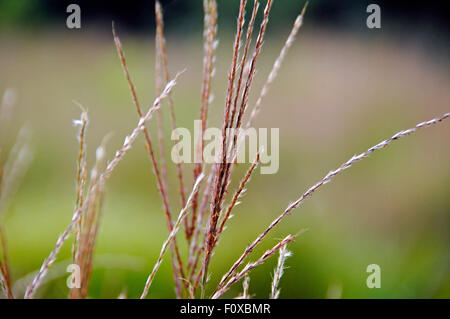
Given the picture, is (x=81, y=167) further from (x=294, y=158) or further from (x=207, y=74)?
(x=294, y=158)

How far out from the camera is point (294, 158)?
12.6 ft

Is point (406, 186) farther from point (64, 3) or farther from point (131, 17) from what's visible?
point (64, 3)

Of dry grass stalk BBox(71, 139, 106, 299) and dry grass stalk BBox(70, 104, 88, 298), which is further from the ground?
dry grass stalk BBox(70, 104, 88, 298)

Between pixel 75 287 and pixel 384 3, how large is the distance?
9.73 m

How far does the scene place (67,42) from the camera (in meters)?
7.06

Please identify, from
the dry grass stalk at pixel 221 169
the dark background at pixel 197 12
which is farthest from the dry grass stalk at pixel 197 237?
the dark background at pixel 197 12

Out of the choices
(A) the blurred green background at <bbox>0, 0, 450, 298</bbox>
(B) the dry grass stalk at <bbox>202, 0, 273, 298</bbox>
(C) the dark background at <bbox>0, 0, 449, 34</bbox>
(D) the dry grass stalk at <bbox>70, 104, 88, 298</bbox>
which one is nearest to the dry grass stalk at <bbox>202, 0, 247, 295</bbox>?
(B) the dry grass stalk at <bbox>202, 0, 273, 298</bbox>

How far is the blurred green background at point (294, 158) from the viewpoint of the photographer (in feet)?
7.91

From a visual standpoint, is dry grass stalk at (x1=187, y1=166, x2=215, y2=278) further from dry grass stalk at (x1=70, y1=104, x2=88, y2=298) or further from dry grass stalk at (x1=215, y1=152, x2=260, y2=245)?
dry grass stalk at (x1=70, y1=104, x2=88, y2=298)

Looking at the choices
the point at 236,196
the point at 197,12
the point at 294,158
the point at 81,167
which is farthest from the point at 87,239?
the point at 197,12

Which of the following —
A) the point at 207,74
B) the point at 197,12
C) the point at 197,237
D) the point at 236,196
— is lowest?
the point at 197,237

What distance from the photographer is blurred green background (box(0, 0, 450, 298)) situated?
2.41m
